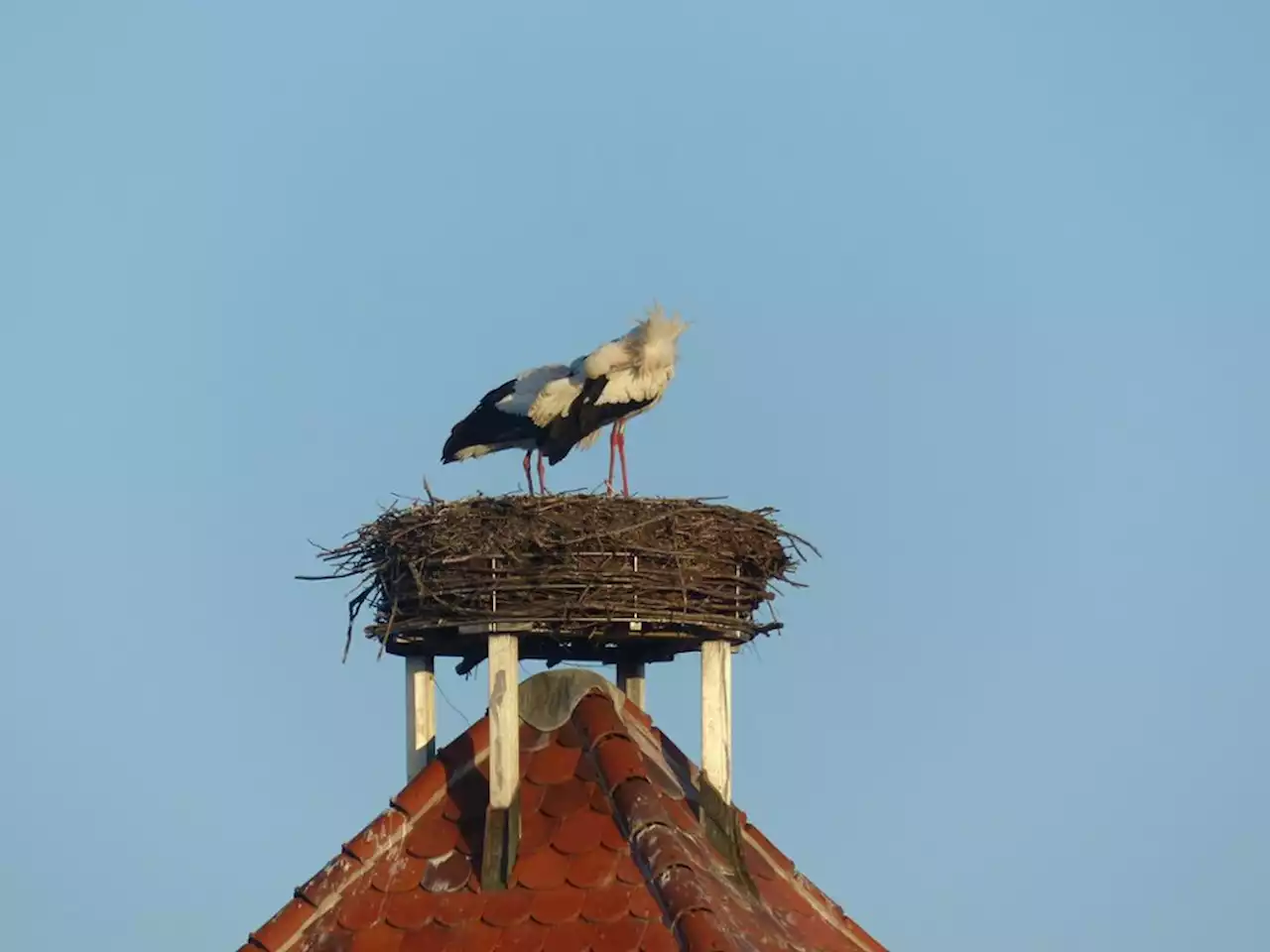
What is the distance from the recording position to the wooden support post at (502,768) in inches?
523

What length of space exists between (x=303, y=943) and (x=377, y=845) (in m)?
0.72

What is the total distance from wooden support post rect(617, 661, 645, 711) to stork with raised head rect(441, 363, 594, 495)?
1595 mm

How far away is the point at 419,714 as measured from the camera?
577 inches

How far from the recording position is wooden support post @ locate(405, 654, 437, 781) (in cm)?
1454

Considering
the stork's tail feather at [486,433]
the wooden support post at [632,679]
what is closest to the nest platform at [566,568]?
the wooden support post at [632,679]

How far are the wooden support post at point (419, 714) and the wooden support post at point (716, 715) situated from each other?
1.67 metres

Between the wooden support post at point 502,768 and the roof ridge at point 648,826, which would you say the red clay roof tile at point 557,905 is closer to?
the wooden support post at point 502,768

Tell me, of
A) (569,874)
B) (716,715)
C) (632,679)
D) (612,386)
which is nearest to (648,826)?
(569,874)

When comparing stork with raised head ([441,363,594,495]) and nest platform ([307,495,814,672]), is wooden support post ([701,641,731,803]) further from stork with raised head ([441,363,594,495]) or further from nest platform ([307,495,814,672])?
stork with raised head ([441,363,594,495])

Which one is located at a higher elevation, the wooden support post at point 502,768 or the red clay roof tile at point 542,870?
the wooden support post at point 502,768

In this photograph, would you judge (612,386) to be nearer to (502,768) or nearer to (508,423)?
(508,423)

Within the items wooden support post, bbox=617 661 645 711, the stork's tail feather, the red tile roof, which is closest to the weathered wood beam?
wooden support post, bbox=617 661 645 711

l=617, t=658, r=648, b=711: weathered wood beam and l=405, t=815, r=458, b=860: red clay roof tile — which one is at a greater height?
l=617, t=658, r=648, b=711: weathered wood beam

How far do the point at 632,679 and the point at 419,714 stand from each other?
60.2 inches
